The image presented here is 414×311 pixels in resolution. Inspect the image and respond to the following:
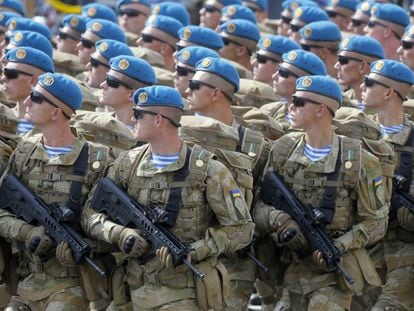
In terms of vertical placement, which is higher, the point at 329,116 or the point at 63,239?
the point at 329,116

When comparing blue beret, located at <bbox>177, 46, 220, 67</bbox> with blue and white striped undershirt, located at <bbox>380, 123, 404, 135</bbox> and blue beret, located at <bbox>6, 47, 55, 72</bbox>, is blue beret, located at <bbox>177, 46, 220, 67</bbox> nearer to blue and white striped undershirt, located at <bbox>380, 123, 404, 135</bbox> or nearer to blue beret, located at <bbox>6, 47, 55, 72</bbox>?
blue beret, located at <bbox>6, 47, 55, 72</bbox>

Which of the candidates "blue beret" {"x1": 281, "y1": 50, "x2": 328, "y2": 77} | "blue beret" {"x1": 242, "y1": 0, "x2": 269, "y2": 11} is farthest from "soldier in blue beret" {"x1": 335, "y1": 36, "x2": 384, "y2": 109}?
"blue beret" {"x1": 242, "y1": 0, "x2": 269, "y2": 11}

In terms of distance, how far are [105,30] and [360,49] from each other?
2831 millimetres

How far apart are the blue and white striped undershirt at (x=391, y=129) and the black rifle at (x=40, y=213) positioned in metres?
3.16

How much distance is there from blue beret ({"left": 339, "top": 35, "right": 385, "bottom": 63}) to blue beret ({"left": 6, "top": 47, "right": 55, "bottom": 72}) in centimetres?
314

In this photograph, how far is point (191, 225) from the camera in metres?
11.4

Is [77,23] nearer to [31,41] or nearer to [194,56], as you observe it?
[31,41]

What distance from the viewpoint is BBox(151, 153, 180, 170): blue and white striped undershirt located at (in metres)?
11.4

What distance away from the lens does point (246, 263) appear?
1251 cm

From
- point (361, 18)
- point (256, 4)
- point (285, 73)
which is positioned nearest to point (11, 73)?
point (285, 73)

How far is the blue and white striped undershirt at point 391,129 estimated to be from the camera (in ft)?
44.0

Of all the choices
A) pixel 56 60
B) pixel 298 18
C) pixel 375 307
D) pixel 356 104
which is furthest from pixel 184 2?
pixel 375 307

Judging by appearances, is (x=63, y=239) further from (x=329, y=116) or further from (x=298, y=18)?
(x=298, y=18)

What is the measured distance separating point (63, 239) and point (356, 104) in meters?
4.13
